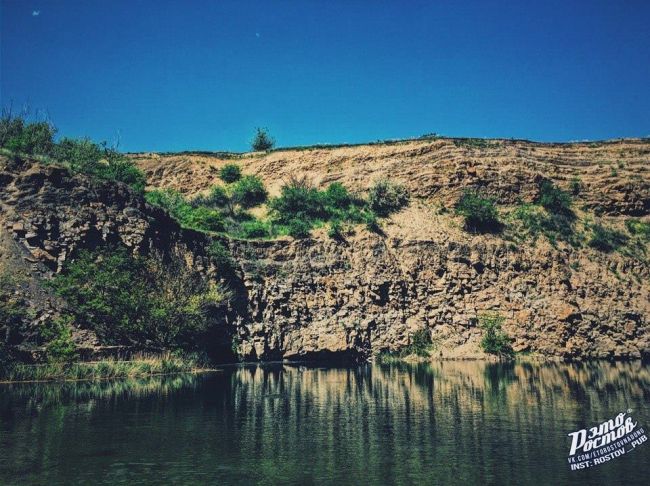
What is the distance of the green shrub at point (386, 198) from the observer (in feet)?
178

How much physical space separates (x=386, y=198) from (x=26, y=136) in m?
31.3

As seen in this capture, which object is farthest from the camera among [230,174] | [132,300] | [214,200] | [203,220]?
[230,174]

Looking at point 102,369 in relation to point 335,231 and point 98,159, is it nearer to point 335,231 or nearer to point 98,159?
point 335,231

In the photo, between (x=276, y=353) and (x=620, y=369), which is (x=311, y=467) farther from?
(x=276, y=353)

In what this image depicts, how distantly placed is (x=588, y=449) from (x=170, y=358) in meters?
24.9

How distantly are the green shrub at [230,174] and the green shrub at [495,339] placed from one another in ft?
103

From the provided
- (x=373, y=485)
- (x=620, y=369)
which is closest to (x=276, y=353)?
(x=620, y=369)

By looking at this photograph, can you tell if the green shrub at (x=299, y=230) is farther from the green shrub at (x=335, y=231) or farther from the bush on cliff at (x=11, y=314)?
the bush on cliff at (x=11, y=314)

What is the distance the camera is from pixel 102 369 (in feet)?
96.3

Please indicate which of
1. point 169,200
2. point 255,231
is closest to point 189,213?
point 169,200

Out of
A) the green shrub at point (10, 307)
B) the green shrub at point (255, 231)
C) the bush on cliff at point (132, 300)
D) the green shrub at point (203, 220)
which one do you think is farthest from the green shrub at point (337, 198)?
the green shrub at point (10, 307)

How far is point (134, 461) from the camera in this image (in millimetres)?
12531

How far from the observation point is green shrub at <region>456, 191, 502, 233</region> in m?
51.7

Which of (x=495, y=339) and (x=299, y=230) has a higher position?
(x=299, y=230)
